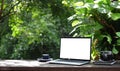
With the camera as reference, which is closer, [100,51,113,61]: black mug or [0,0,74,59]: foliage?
[100,51,113,61]: black mug

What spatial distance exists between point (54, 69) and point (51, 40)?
4.62 m

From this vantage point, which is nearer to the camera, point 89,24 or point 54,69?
point 54,69

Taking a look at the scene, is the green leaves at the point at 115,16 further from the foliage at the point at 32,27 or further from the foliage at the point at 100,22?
the foliage at the point at 32,27

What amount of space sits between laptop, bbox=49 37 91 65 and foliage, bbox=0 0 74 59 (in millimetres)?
1363

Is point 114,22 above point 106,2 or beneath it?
beneath

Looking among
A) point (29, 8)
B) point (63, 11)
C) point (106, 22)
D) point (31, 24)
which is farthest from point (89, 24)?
point (31, 24)

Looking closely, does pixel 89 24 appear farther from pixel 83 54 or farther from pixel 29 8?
pixel 29 8

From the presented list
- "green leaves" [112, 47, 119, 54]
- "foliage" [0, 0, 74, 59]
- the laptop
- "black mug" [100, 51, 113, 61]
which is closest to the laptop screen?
the laptop

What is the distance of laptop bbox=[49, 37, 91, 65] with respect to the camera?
233cm

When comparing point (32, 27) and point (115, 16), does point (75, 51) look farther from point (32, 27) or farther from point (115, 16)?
point (32, 27)

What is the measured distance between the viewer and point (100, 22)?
2551mm

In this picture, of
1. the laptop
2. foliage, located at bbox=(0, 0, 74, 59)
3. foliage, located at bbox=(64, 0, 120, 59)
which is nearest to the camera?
→ the laptop

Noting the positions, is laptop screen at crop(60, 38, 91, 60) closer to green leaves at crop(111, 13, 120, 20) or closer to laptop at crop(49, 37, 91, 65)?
laptop at crop(49, 37, 91, 65)

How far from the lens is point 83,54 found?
2350mm
